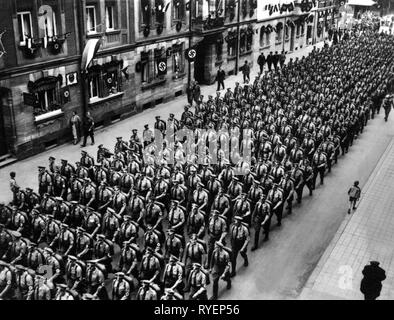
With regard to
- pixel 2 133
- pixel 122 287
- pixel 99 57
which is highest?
pixel 99 57

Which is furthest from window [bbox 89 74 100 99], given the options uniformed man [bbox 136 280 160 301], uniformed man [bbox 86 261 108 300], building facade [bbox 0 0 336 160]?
uniformed man [bbox 136 280 160 301]

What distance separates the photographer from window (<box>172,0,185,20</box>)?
3139 cm

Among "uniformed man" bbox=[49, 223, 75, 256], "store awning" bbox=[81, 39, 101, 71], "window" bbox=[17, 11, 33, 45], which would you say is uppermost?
"window" bbox=[17, 11, 33, 45]

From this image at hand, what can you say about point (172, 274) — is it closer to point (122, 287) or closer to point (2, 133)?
point (122, 287)

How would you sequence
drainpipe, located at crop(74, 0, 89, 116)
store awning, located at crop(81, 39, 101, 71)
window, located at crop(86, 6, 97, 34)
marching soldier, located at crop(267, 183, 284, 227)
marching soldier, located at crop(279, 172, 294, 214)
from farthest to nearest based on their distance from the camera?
window, located at crop(86, 6, 97, 34), drainpipe, located at crop(74, 0, 89, 116), store awning, located at crop(81, 39, 101, 71), marching soldier, located at crop(279, 172, 294, 214), marching soldier, located at crop(267, 183, 284, 227)

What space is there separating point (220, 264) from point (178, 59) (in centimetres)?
2204

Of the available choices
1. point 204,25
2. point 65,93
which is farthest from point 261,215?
point 204,25

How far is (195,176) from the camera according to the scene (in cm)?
1700

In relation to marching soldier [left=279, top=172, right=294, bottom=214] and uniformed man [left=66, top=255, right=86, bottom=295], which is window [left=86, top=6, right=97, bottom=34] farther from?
uniformed man [left=66, top=255, right=86, bottom=295]

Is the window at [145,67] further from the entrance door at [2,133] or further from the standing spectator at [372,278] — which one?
the standing spectator at [372,278]

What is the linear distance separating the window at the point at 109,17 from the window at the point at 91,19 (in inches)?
39.1

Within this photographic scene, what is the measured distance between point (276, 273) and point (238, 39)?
28.5 metres

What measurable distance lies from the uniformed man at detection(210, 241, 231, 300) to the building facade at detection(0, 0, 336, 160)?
1207 cm

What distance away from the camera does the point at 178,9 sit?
32.0 meters
